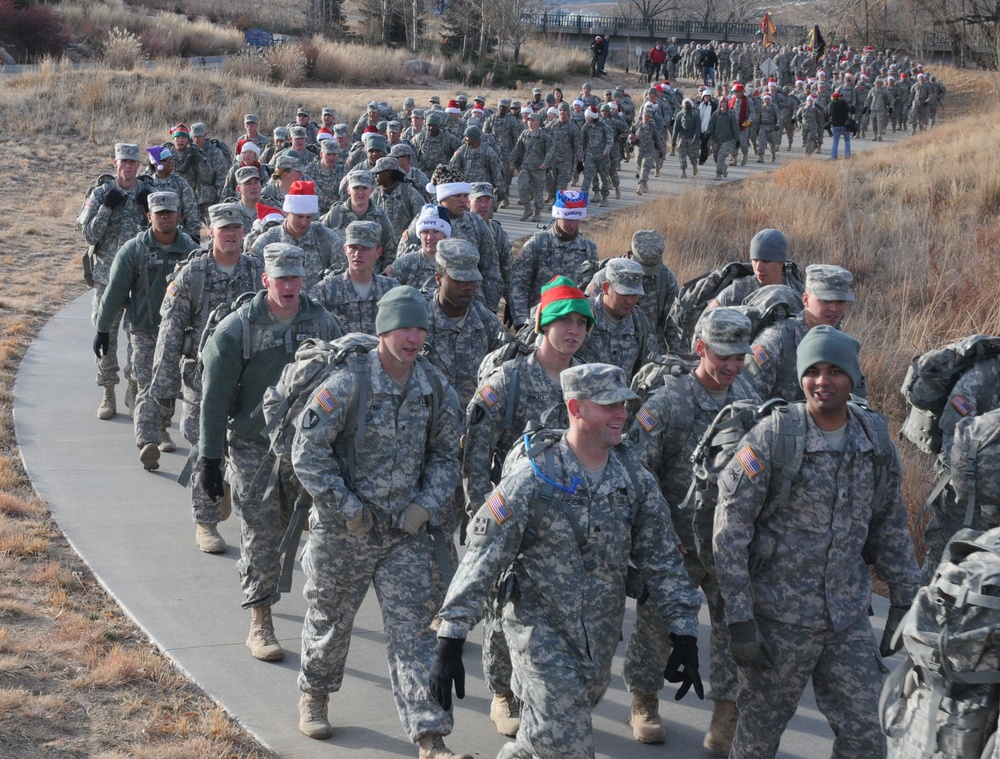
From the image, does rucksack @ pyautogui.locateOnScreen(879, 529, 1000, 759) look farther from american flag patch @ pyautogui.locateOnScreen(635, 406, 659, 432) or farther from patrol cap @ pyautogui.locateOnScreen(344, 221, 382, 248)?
patrol cap @ pyautogui.locateOnScreen(344, 221, 382, 248)

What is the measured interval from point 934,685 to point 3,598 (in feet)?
17.8

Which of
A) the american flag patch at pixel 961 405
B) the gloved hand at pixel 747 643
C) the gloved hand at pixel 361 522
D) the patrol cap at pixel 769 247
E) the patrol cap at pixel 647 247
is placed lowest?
the gloved hand at pixel 747 643

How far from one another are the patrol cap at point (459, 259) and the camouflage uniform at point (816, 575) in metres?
2.76

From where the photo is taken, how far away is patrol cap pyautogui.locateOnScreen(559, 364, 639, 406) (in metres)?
4.71

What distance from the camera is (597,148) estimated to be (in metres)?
23.0

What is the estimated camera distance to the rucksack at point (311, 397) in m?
5.66

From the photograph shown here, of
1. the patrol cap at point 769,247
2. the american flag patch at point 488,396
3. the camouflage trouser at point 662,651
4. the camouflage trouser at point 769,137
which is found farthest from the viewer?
the camouflage trouser at point 769,137

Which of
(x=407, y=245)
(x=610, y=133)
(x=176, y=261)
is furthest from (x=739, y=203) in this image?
(x=176, y=261)

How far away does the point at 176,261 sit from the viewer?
1010 centimetres

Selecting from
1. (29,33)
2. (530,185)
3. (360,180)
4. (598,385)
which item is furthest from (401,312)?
(29,33)

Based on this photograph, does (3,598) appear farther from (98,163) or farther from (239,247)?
(98,163)

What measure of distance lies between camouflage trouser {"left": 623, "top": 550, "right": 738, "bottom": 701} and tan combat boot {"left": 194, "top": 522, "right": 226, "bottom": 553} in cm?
335

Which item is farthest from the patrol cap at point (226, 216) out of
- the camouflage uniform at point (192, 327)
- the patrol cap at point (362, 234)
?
the patrol cap at point (362, 234)

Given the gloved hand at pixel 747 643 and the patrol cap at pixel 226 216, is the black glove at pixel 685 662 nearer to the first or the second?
the gloved hand at pixel 747 643
